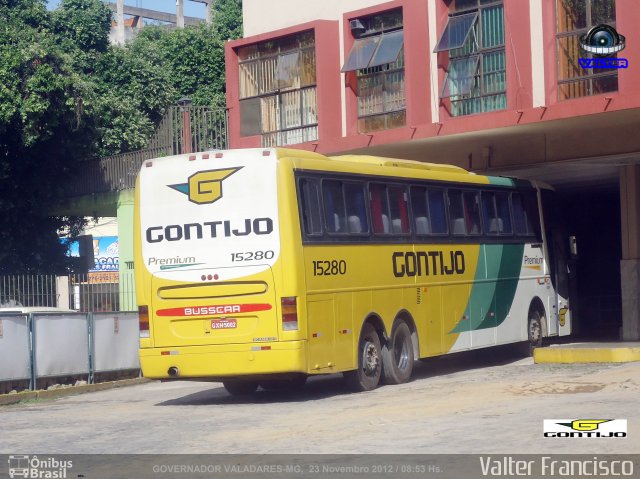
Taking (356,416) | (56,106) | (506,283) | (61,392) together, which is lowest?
Result: (61,392)

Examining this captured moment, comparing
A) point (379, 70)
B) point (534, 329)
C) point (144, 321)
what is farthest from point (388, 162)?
point (379, 70)

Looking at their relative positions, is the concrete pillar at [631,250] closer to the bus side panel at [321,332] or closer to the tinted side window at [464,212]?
the tinted side window at [464,212]

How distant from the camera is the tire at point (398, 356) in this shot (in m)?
18.0

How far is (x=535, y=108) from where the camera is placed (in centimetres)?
2184

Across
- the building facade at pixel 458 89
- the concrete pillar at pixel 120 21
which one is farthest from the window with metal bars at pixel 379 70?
the concrete pillar at pixel 120 21

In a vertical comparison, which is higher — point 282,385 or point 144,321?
point 144,321

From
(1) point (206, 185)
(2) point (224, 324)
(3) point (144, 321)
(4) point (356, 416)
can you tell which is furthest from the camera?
(3) point (144, 321)

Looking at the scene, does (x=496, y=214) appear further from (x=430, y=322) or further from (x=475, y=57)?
(x=475, y=57)

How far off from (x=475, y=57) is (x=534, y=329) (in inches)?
217

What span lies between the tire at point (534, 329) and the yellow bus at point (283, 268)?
407cm

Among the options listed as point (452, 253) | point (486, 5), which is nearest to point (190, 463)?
point (452, 253)

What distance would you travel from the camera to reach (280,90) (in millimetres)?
27594

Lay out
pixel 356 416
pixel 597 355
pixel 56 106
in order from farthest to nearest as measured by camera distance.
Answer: pixel 56 106
pixel 597 355
pixel 356 416

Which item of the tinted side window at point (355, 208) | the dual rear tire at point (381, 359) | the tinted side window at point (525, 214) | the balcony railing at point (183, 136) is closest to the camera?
the tinted side window at point (355, 208)
